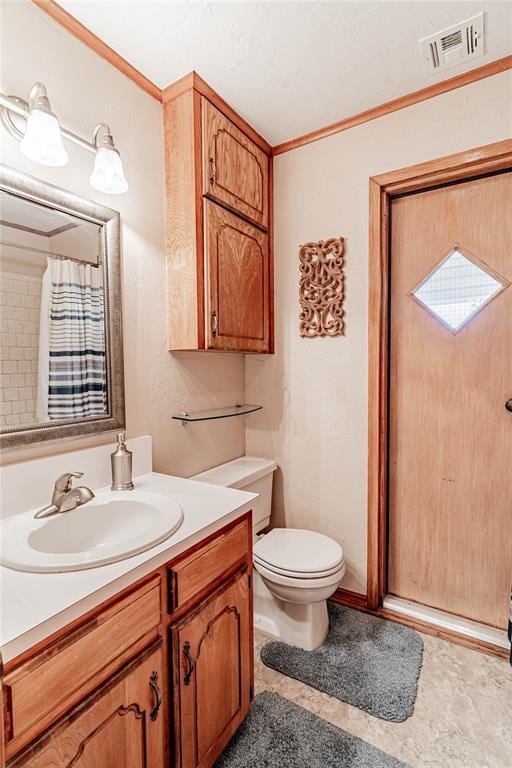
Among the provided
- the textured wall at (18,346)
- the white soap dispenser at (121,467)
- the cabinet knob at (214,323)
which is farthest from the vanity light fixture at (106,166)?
the white soap dispenser at (121,467)

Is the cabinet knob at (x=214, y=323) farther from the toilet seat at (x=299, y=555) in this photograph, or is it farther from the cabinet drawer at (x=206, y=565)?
the toilet seat at (x=299, y=555)

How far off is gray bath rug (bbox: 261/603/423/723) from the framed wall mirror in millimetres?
1230

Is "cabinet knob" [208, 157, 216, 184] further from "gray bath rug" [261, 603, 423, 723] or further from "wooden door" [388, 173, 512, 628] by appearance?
"gray bath rug" [261, 603, 423, 723]

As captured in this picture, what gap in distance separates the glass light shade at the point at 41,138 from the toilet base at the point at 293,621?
185 cm

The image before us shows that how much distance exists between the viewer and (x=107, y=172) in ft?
4.27

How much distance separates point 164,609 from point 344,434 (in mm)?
1261

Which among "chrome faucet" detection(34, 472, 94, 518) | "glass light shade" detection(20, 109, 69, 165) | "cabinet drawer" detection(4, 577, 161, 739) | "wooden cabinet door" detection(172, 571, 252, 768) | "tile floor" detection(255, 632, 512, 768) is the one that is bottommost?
"tile floor" detection(255, 632, 512, 768)

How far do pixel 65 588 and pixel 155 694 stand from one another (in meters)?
0.39

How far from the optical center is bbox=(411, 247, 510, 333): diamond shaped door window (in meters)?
1.72

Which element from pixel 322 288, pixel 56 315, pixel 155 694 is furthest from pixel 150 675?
pixel 322 288

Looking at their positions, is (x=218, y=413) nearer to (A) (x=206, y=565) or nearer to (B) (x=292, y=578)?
(B) (x=292, y=578)

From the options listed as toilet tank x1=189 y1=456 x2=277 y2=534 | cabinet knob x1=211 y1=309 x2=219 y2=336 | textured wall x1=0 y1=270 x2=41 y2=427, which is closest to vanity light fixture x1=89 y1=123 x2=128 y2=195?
textured wall x1=0 y1=270 x2=41 y2=427

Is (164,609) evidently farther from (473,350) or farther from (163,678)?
(473,350)

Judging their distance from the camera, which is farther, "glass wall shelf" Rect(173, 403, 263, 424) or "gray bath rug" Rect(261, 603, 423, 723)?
"glass wall shelf" Rect(173, 403, 263, 424)
